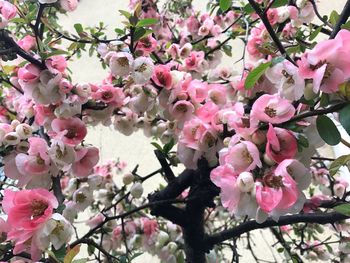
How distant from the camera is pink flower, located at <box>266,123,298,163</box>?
522mm

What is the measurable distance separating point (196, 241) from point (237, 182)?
683mm

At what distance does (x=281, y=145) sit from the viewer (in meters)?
0.54

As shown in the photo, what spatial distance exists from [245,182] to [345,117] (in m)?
0.14

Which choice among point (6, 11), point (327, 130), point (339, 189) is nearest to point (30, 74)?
point (6, 11)

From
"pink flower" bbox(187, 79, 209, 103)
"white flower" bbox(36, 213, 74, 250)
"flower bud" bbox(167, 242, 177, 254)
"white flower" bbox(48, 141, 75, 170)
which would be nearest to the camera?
"white flower" bbox(36, 213, 74, 250)

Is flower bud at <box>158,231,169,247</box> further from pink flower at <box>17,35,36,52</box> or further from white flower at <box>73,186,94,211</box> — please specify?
pink flower at <box>17,35,36,52</box>

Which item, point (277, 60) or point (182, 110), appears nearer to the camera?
point (277, 60)

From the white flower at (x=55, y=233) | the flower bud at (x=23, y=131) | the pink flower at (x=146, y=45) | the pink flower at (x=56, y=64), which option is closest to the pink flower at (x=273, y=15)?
the pink flower at (x=146, y=45)

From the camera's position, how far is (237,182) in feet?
1.73

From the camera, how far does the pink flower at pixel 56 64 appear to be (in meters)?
0.79

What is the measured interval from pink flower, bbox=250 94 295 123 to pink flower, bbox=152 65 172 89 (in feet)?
0.98

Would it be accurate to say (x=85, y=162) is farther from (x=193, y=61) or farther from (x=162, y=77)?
(x=193, y=61)

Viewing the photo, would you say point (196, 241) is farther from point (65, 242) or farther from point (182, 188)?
point (65, 242)

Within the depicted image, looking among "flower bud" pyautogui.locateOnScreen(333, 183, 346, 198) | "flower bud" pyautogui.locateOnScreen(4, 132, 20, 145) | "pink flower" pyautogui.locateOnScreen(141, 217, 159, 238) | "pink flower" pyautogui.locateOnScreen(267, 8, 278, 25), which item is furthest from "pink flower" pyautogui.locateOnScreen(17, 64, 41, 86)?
"flower bud" pyautogui.locateOnScreen(333, 183, 346, 198)
